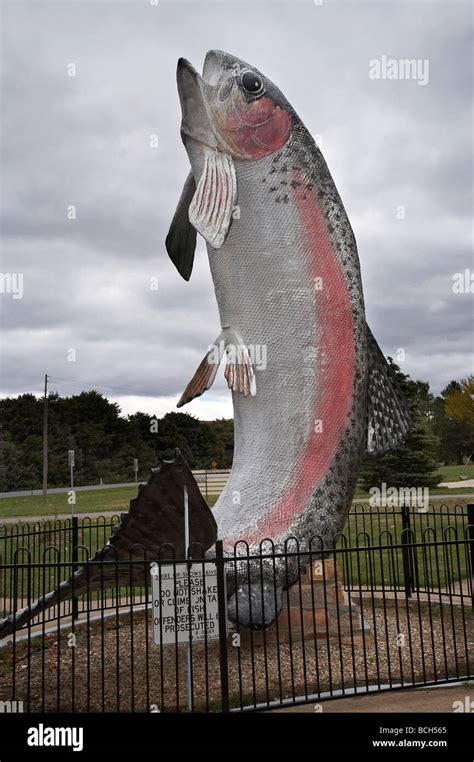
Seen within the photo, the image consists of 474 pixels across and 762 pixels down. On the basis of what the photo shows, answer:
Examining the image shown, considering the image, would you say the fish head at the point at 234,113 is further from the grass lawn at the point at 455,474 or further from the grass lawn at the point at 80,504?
the grass lawn at the point at 455,474

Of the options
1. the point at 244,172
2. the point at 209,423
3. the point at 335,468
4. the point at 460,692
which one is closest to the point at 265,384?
the point at 335,468

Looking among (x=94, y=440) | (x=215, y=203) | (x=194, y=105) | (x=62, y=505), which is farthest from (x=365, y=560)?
(x=94, y=440)

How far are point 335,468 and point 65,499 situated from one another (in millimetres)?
23004

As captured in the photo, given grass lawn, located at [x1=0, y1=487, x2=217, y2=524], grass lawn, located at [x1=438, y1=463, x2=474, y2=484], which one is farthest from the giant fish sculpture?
grass lawn, located at [x1=438, y1=463, x2=474, y2=484]

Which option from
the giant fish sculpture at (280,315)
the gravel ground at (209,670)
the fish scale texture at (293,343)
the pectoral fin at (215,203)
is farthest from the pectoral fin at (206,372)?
the gravel ground at (209,670)

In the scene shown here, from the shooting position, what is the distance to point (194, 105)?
578 cm

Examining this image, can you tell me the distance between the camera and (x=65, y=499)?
1059 inches

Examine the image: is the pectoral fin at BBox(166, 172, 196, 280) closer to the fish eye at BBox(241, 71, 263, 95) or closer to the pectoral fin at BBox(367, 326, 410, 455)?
the fish eye at BBox(241, 71, 263, 95)

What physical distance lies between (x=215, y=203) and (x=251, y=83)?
114cm

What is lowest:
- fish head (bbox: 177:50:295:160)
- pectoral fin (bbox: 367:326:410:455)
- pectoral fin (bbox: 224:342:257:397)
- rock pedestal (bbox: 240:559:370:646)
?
rock pedestal (bbox: 240:559:370:646)

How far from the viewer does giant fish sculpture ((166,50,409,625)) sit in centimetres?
560

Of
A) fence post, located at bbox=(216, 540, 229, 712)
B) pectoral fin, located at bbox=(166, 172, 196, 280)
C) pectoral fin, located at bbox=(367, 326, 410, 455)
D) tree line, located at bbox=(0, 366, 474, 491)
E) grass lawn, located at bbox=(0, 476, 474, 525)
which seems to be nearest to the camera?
fence post, located at bbox=(216, 540, 229, 712)

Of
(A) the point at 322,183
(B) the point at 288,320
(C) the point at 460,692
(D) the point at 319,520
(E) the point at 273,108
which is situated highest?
(E) the point at 273,108

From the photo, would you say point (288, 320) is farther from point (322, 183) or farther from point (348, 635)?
point (348, 635)
